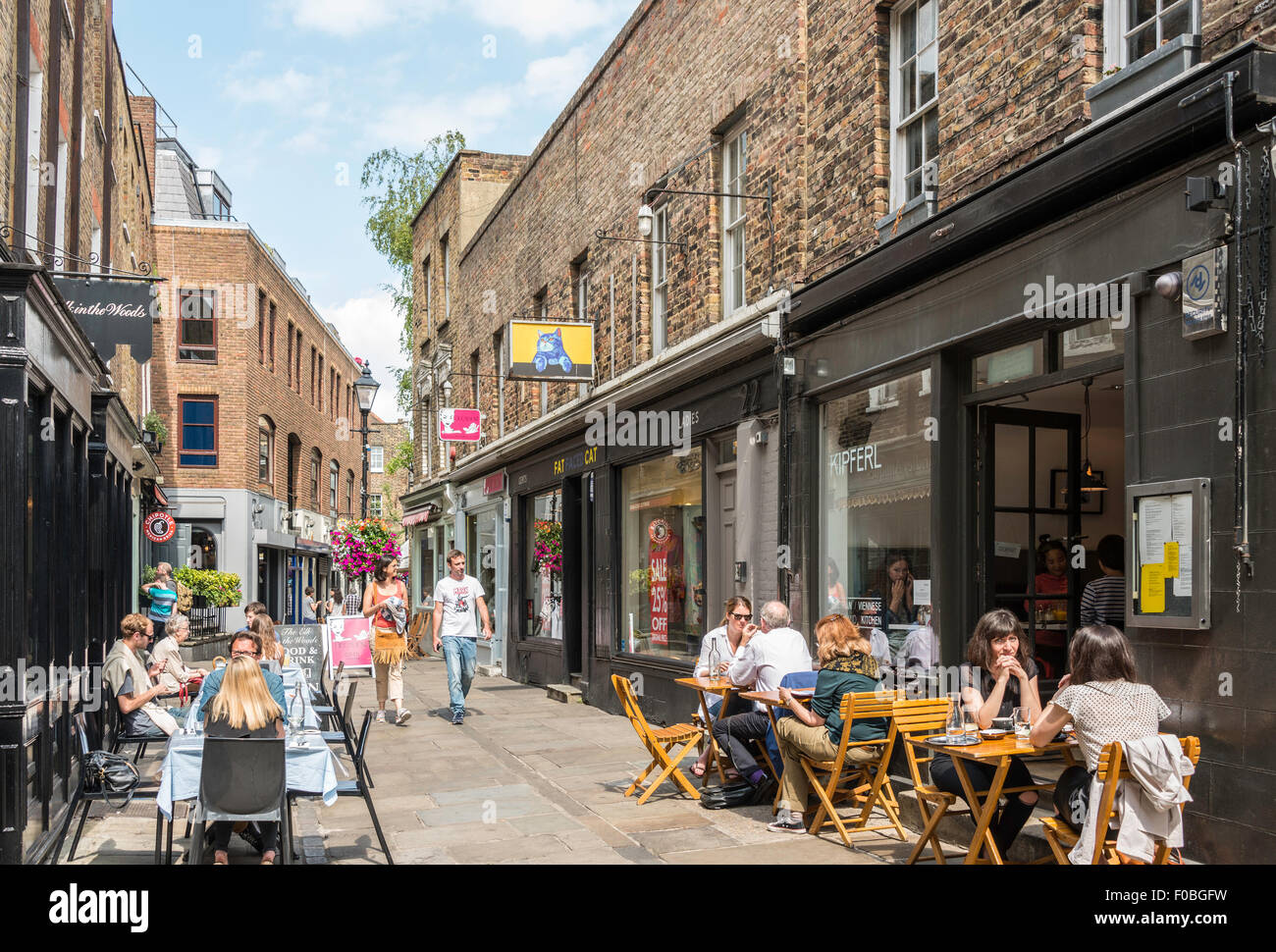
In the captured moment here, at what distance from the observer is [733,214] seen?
473 inches

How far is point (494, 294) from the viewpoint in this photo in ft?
68.9

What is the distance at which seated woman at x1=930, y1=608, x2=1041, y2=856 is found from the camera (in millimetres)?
6035

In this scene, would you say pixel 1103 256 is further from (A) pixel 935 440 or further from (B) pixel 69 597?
(B) pixel 69 597

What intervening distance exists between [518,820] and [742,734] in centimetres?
168

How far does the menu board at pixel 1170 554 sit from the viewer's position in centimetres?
566

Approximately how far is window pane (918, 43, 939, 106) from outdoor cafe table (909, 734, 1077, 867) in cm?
492

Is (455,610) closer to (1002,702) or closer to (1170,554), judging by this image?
(1002,702)

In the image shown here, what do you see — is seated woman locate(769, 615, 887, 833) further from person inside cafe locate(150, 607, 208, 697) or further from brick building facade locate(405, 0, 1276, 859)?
person inside cafe locate(150, 607, 208, 697)

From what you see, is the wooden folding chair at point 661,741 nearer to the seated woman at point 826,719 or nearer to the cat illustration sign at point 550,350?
the seated woman at point 826,719

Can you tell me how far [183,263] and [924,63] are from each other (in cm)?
2698

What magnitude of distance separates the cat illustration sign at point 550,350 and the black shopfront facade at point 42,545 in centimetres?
556

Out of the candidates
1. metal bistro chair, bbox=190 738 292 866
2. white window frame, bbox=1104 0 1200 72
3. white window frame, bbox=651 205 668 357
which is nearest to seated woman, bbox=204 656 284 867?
metal bistro chair, bbox=190 738 292 866

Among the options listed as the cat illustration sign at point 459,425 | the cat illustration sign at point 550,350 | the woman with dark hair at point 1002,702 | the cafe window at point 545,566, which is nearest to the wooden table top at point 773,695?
the woman with dark hair at point 1002,702

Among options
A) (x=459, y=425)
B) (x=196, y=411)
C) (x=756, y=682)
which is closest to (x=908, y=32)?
(x=756, y=682)
